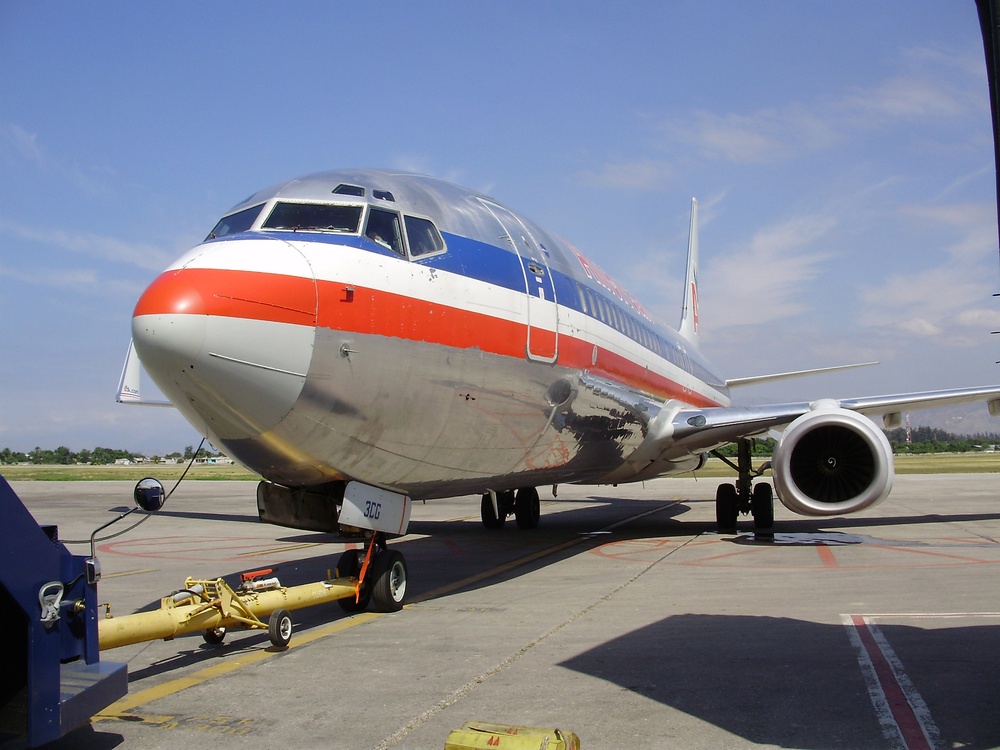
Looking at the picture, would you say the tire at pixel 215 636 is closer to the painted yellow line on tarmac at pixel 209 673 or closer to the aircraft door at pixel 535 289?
the painted yellow line on tarmac at pixel 209 673

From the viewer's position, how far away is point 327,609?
25.8 feet

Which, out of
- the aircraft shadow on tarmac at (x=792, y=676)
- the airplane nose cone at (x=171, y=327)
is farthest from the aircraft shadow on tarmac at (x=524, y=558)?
the airplane nose cone at (x=171, y=327)

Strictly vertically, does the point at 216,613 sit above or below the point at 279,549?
above

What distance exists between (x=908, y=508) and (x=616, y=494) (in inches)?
469

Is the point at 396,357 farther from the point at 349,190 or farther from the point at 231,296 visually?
the point at 349,190

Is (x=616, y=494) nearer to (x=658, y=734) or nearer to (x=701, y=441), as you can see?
(x=701, y=441)

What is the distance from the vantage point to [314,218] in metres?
6.80

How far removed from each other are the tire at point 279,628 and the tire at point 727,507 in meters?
10.5

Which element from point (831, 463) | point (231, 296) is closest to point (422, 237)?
point (231, 296)

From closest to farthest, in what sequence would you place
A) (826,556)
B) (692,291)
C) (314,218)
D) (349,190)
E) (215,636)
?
(215,636)
(314,218)
(349,190)
(826,556)
(692,291)

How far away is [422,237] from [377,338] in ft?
4.23

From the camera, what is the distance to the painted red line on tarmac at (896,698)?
381 centimetres

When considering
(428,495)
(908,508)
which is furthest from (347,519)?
(908,508)

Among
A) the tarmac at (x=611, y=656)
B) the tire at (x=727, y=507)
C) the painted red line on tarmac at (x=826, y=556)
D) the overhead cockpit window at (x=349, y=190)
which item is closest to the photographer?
the tarmac at (x=611, y=656)
